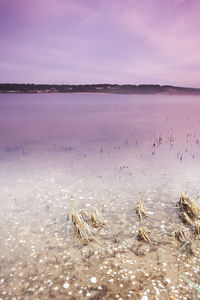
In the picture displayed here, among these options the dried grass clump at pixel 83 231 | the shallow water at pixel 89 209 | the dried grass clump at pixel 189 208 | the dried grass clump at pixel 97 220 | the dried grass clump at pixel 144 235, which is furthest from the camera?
the dried grass clump at pixel 189 208

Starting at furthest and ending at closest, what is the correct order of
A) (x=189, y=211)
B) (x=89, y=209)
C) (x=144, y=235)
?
(x=89, y=209)
(x=189, y=211)
(x=144, y=235)

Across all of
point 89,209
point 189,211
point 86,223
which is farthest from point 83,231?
point 189,211

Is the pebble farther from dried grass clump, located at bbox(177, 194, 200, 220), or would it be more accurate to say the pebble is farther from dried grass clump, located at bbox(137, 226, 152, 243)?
dried grass clump, located at bbox(177, 194, 200, 220)

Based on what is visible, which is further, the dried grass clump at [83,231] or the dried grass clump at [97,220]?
the dried grass clump at [97,220]

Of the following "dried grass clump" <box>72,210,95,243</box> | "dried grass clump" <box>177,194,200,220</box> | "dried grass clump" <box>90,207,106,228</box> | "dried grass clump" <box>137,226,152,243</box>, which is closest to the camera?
"dried grass clump" <box>137,226,152,243</box>

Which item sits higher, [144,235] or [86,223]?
[86,223]

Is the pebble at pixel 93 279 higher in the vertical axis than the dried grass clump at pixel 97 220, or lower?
lower

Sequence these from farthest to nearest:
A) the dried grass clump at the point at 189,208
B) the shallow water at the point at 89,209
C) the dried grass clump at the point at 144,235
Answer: the dried grass clump at the point at 189,208
the dried grass clump at the point at 144,235
the shallow water at the point at 89,209

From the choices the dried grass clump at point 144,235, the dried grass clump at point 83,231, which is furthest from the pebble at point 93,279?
the dried grass clump at point 144,235

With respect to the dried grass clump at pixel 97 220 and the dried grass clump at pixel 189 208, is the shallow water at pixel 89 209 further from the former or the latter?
the dried grass clump at pixel 189 208

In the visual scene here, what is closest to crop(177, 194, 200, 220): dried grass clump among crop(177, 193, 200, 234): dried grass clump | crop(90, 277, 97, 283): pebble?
crop(177, 193, 200, 234): dried grass clump

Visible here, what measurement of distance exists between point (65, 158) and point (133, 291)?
10624 mm

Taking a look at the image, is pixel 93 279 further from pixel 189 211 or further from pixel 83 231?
pixel 189 211

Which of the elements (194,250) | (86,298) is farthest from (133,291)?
(194,250)
